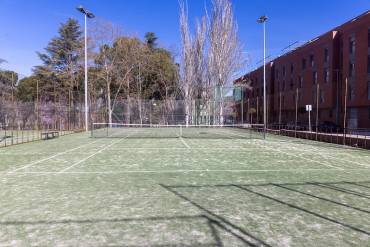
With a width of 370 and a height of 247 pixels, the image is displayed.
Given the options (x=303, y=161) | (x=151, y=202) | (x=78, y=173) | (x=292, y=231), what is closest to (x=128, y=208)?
(x=151, y=202)

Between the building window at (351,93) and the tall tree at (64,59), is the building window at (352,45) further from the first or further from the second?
the tall tree at (64,59)

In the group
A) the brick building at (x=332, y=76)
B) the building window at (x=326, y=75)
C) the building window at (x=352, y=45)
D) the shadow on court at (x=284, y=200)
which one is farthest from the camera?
the building window at (x=326, y=75)

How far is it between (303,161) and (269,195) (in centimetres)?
641

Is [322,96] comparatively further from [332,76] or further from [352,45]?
[352,45]

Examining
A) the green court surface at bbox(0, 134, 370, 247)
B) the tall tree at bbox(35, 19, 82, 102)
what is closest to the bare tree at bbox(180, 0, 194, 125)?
the tall tree at bbox(35, 19, 82, 102)

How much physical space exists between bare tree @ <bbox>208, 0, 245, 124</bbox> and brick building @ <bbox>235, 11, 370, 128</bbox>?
5171mm

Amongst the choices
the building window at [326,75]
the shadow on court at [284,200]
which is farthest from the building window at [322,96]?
the shadow on court at [284,200]

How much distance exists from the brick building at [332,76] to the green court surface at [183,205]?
24.6 metres

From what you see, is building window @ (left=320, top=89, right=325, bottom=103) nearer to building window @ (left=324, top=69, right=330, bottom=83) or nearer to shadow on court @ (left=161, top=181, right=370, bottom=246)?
building window @ (left=324, top=69, right=330, bottom=83)

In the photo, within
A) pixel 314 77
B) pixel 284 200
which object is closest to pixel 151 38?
pixel 314 77

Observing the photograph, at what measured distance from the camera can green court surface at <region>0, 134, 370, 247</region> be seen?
5.04 m

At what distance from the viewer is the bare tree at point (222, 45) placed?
4544cm

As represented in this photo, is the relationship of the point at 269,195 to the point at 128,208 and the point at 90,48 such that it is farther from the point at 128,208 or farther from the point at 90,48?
the point at 90,48

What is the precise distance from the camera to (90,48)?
46.6m
